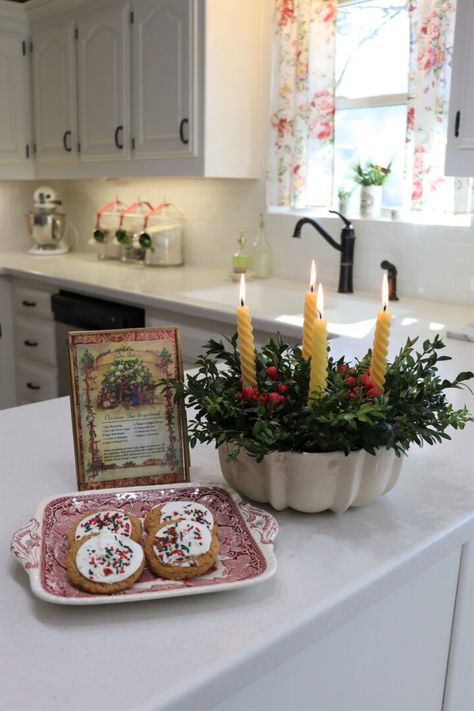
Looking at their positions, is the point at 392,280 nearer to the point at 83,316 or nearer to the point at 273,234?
the point at 273,234

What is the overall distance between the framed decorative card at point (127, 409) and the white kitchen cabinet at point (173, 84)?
2.23 meters

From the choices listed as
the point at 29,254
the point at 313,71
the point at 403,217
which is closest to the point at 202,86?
the point at 313,71

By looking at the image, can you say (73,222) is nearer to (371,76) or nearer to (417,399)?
(371,76)

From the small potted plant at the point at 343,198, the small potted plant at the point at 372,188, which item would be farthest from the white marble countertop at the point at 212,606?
the small potted plant at the point at 343,198

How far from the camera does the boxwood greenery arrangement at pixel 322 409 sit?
0.78 meters

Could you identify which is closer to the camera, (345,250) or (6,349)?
(345,250)

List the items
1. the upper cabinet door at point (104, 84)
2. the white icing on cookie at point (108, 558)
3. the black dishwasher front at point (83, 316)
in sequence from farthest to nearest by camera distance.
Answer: the upper cabinet door at point (104, 84), the black dishwasher front at point (83, 316), the white icing on cookie at point (108, 558)

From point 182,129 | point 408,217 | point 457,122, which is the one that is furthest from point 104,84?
point 457,122

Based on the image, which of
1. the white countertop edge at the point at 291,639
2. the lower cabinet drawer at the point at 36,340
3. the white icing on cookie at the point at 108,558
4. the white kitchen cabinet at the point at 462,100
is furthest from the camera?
the lower cabinet drawer at the point at 36,340

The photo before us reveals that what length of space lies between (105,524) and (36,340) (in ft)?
9.36

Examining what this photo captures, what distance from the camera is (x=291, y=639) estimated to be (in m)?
0.65

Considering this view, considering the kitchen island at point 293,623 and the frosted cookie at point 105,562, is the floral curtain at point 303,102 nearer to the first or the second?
the kitchen island at point 293,623

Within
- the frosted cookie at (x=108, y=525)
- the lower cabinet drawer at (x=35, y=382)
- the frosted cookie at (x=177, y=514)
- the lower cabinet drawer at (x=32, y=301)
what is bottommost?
the lower cabinet drawer at (x=35, y=382)

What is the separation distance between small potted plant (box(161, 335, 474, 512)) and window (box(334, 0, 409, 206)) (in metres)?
2.13
